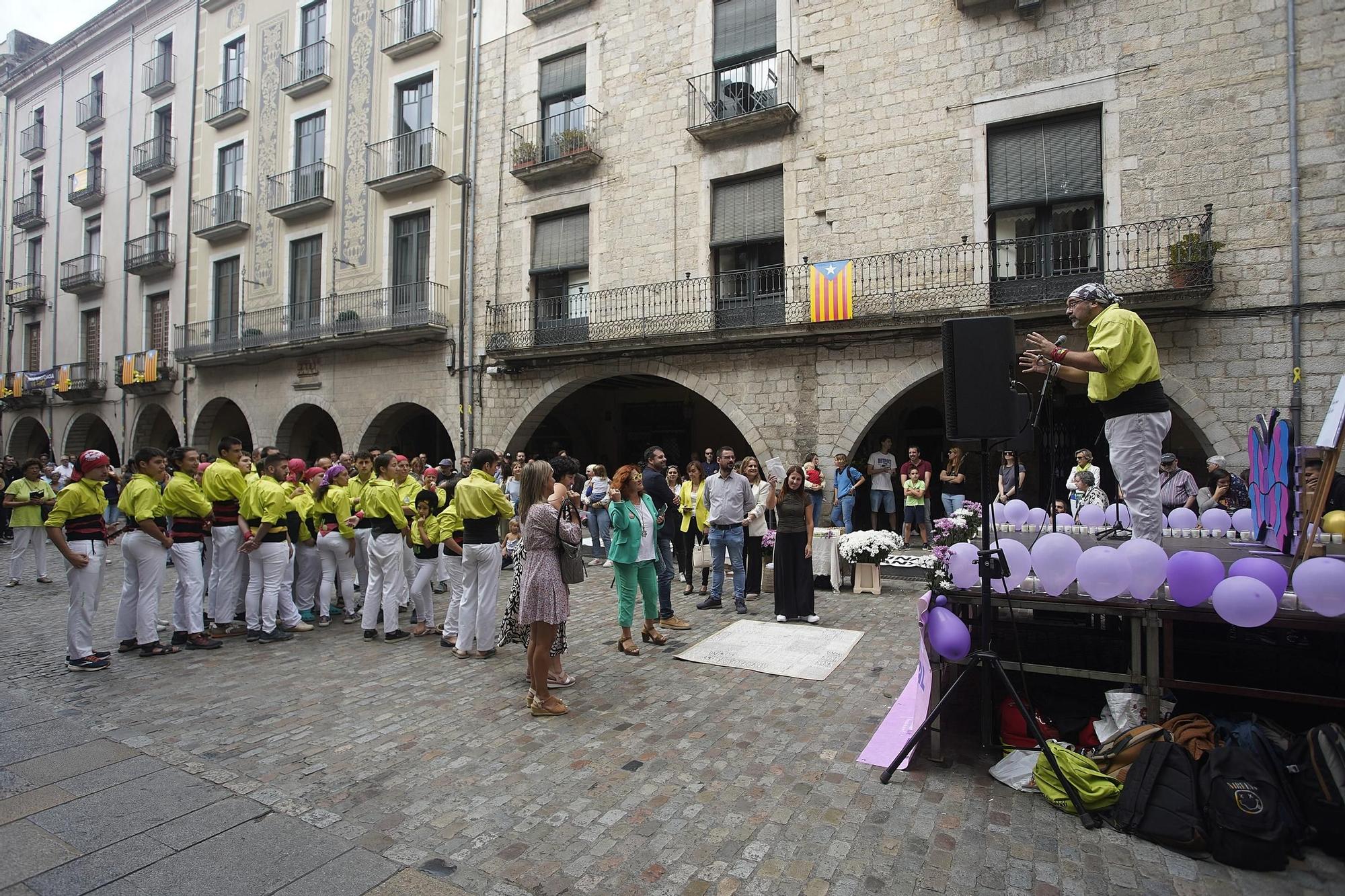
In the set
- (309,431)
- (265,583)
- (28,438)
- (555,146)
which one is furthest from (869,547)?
(28,438)

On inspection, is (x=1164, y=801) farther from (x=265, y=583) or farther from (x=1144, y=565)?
(x=265, y=583)

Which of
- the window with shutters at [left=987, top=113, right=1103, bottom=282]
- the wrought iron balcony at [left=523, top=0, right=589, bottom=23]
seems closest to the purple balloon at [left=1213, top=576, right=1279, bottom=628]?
the window with shutters at [left=987, top=113, right=1103, bottom=282]

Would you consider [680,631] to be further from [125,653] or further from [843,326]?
[843,326]

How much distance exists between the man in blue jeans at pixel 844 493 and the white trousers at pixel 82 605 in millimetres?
9894

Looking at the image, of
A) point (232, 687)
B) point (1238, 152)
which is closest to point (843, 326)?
point (1238, 152)

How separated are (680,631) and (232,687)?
4.04 meters

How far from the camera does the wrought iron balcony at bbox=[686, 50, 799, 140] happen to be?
13234 millimetres

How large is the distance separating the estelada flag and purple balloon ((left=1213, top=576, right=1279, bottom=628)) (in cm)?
922

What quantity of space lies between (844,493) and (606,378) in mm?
6471

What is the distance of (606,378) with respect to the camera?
16.0 metres

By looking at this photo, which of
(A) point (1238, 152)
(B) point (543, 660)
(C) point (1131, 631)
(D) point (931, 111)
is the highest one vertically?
(D) point (931, 111)

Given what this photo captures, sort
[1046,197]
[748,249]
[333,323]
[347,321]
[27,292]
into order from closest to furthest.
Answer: [1046,197]
[748,249]
[347,321]
[333,323]
[27,292]

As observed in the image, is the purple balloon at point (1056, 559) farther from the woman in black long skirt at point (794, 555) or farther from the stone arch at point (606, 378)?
the stone arch at point (606, 378)

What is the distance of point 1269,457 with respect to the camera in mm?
5402
